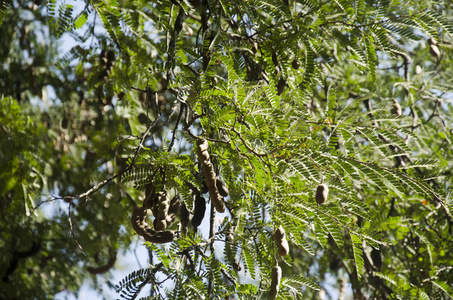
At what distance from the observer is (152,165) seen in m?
1.83

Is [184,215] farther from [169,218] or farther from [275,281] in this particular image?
[275,281]

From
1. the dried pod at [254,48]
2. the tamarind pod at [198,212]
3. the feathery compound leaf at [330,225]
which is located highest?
the dried pod at [254,48]

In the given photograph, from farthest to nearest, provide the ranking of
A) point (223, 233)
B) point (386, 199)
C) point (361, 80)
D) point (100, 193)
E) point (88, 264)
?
point (88, 264) < point (361, 80) < point (100, 193) < point (386, 199) < point (223, 233)

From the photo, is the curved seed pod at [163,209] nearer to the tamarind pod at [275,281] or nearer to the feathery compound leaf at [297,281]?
the tamarind pod at [275,281]

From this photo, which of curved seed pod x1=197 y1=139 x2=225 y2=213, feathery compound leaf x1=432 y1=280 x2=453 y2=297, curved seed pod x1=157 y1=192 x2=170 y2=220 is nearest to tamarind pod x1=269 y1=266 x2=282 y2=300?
curved seed pod x1=197 y1=139 x2=225 y2=213

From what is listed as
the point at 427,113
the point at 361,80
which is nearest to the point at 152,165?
the point at 361,80

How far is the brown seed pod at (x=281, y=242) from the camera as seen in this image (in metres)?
1.63

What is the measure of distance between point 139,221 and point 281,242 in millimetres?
506

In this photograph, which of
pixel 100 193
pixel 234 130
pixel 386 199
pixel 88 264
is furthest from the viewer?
pixel 88 264

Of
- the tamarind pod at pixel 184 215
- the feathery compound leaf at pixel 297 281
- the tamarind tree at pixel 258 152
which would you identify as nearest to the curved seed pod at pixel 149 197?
the tamarind tree at pixel 258 152

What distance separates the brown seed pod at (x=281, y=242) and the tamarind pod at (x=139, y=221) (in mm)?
462

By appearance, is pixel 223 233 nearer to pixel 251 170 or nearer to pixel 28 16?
pixel 251 170

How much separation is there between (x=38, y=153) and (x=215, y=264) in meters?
2.17

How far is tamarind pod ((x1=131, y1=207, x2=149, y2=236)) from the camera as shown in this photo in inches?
68.4
